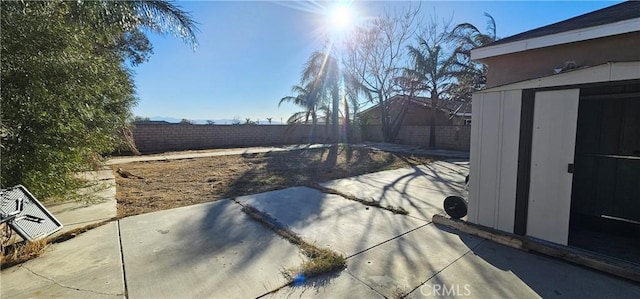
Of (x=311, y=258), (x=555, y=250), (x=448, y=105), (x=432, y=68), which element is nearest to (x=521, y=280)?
(x=555, y=250)

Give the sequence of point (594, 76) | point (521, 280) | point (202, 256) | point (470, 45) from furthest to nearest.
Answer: point (470, 45), point (202, 256), point (594, 76), point (521, 280)

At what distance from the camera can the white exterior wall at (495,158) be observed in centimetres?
288

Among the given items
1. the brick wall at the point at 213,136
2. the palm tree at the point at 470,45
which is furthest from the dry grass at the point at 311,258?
the palm tree at the point at 470,45

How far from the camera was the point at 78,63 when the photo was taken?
3176 millimetres

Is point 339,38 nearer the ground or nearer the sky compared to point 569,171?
nearer the sky

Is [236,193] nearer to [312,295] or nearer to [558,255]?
[312,295]

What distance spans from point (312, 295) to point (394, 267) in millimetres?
822

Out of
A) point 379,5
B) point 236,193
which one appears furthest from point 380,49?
→ point 236,193

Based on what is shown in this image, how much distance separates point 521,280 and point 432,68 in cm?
1333

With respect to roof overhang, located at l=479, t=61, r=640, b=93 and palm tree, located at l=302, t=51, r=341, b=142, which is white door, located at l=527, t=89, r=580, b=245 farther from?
palm tree, located at l=302, t=51, r=341, b=142

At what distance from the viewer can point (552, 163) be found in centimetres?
265

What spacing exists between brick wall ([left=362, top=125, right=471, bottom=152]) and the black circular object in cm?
980

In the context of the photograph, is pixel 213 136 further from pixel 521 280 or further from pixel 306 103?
pixel 521 280

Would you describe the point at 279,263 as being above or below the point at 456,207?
below
